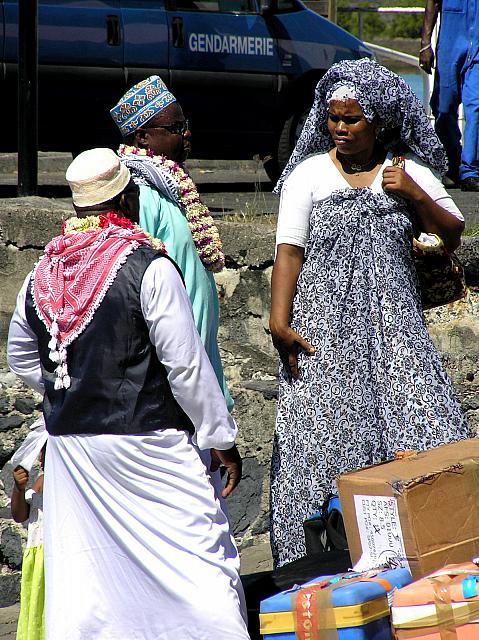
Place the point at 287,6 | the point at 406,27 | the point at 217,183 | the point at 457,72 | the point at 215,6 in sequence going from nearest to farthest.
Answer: the point at 457,72 → the point at 215,6 → the point at 287,6 → the point at 217,183 → the point at 406,27

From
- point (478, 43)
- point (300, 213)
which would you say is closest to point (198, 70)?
point (478, 43)

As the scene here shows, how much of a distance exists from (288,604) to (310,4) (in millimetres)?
13539

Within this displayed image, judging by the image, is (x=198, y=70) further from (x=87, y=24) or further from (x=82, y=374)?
(x=82, y=374)

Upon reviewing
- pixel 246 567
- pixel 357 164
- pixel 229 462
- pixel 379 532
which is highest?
pixel 357 164

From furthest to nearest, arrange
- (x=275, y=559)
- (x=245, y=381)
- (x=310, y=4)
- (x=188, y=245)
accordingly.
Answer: (x=310, y=4)
(x=245, y=381)
(x=275, y=559)
(x=188, y=245)

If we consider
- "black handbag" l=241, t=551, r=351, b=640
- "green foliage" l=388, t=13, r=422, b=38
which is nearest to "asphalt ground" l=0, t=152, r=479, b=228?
"black handbag" l=241, t=551, r=351, b=640

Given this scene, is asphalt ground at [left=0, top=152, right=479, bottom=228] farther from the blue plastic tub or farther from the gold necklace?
the blue plastic tub

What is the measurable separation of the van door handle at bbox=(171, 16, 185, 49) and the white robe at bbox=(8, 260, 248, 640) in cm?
599

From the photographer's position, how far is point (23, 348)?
3.38m

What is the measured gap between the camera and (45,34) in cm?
825

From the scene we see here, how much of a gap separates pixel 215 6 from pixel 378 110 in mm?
5489

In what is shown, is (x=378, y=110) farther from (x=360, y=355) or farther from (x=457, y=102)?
(x=457, y=102)

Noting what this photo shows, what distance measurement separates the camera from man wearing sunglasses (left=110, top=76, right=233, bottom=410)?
375cm

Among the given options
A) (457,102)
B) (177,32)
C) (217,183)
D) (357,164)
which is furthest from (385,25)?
(357,164)
